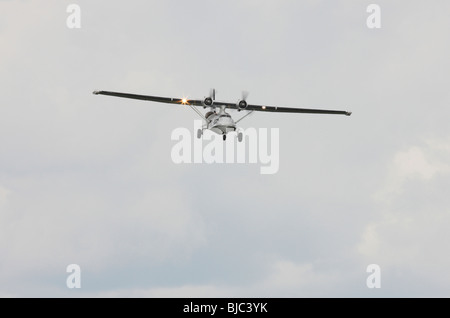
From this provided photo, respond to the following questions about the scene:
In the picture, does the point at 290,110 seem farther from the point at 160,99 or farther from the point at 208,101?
the point at 160,99

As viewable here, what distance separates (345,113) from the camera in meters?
82.9

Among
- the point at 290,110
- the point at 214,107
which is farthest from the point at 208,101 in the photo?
the point at 290,110

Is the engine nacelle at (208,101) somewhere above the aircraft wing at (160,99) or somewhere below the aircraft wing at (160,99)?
below

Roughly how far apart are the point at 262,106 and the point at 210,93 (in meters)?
7.19

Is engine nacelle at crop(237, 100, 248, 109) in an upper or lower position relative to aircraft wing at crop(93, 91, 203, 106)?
lower

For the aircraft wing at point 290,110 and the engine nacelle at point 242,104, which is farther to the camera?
the aircraft wing at point 290,110

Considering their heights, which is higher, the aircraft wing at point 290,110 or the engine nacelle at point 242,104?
the aircraft wing at point 290,110

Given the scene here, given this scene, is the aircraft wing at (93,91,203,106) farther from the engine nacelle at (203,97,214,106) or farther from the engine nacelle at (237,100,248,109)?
the engine nacelle at (237,100,248,109)

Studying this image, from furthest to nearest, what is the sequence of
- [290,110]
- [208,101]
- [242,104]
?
1. [290,110]
2. [242,104]
3. [208,101]

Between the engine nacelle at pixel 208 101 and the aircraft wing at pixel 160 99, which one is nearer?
the engine nacelle at pixel 208 101

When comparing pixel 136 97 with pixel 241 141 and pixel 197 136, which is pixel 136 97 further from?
pixel 241 141

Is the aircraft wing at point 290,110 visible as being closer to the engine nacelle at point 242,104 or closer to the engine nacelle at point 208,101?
the engine nacelle at point 242,104

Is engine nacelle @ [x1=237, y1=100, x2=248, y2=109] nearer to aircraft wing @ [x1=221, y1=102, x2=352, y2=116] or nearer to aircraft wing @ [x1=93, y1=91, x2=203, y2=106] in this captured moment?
aircraft wing @ [x1=221, y1=102, x2=352, y2=116]

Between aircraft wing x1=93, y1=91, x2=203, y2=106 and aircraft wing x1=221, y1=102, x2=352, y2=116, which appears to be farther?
aircraft wing x1=221, y1=102, x2=352, y2=116
